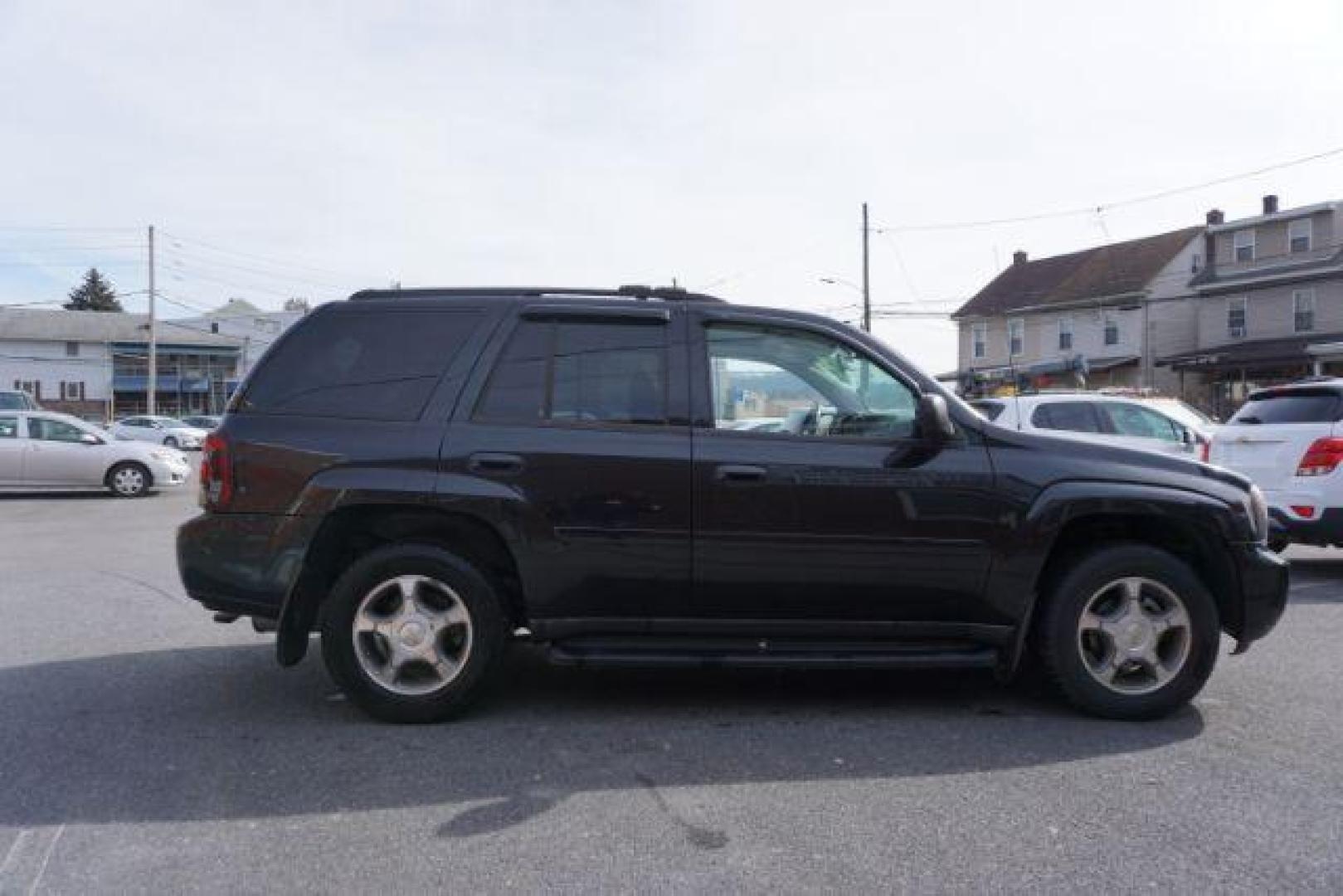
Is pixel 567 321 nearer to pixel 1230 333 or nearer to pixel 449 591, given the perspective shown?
pixel 449 591

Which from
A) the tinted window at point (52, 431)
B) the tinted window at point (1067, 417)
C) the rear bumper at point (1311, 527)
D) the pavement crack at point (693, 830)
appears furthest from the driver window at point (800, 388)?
the tinted window at point (52, 431)

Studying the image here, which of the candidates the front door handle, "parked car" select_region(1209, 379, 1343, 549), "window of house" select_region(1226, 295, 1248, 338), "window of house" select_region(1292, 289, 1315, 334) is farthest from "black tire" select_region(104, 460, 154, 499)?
"window of house" select_region(1226, 295, 1248, 338)

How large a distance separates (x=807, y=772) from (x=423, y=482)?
2.01 metres

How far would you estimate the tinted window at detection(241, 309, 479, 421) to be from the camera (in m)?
4.75

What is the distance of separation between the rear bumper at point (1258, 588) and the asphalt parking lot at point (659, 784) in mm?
420

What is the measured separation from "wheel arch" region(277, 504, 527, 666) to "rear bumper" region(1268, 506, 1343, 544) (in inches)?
261

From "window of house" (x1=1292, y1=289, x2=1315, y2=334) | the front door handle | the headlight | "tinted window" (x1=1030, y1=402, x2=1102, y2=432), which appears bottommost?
the headlight

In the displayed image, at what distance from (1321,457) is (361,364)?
24.5 feet

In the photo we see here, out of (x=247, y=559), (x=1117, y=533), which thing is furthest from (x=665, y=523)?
(x=1117, y=533)

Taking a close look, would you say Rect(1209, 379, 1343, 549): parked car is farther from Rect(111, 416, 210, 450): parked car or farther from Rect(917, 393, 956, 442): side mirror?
Rect(111, 416, 210, 450): parked car

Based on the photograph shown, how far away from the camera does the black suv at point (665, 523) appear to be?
15.1 feet

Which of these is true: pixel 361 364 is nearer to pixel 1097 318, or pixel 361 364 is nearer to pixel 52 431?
pixel 52 431

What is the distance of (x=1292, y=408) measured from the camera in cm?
894

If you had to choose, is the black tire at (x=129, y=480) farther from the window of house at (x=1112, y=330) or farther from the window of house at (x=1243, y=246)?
the window of house at (x=1243, y=246)
